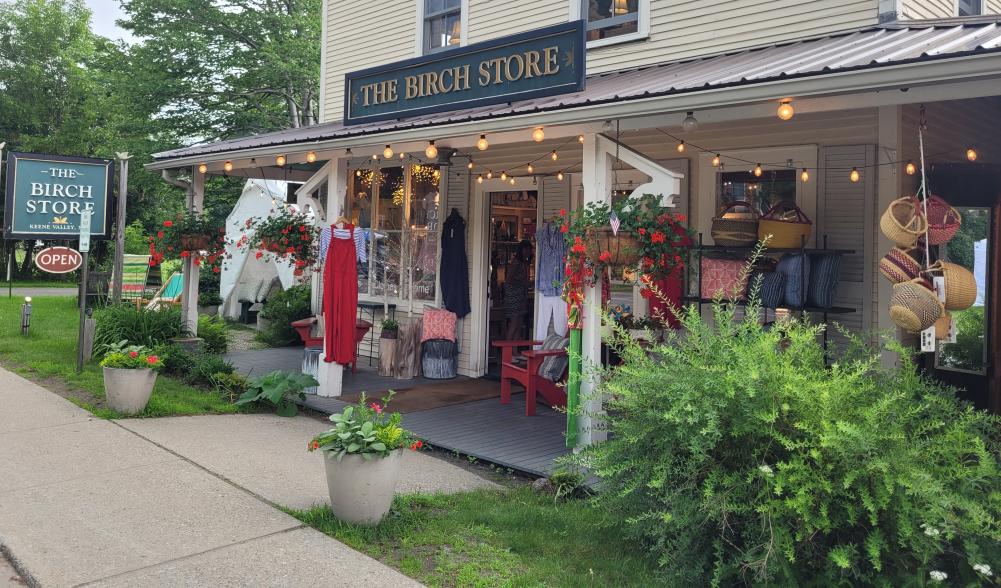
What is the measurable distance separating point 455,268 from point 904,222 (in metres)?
6.16

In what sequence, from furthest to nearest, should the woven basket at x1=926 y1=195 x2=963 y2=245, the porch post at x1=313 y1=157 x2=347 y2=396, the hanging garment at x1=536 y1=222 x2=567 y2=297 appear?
the hanging garment at x1=536 y1=222 x2=567 y2=297, the porch post at x1=313 y1=157 x2=347 y2=396, the woven basket at x1=926 y1=195 x2=963 y2=245

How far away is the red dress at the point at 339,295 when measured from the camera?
875cm

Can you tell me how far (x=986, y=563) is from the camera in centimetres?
347

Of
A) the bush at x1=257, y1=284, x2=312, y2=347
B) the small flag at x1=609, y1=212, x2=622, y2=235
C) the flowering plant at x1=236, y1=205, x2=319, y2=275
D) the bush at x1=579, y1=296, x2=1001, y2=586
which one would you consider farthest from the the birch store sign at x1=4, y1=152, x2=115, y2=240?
the bush at x1=579, y1=296, x2=1001, y2=586

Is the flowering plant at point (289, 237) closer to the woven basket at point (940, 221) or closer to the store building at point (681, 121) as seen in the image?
the store building at point (681, 121)

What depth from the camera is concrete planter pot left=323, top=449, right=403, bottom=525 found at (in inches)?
185

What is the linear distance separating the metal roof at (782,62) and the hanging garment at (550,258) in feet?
6.08

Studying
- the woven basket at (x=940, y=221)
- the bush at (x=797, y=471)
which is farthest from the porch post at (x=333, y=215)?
the woven basket at (x=940, y=221)

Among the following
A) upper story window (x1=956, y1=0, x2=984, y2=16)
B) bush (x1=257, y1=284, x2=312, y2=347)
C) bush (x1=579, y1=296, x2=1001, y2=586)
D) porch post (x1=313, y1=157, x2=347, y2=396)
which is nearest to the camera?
bush (x1=579, y1=296, x2=1001, y2=586)

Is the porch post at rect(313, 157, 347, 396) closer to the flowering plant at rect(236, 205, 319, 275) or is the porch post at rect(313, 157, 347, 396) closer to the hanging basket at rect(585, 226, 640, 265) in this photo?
the flowering plant at rect(236, 205, 319, 275)

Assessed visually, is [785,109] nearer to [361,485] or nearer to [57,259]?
[361,485]

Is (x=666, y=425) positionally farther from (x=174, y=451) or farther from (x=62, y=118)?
(x=62, y=118)

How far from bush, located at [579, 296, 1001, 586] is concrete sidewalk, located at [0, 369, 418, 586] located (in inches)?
58.4

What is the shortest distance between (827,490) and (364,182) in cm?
957
